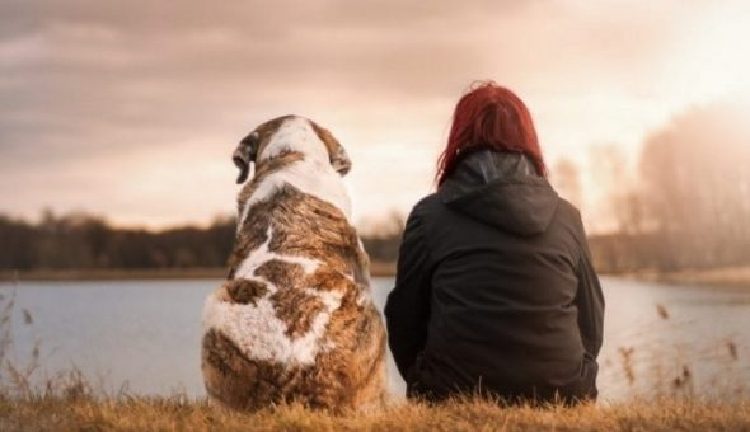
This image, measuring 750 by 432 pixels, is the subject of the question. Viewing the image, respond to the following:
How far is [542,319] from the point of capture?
6469mm

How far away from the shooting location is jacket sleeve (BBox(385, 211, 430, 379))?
6727mm

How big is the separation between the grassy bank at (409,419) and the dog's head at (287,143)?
6.72ft

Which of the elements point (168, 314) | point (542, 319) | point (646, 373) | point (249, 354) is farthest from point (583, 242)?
point (168, 314)

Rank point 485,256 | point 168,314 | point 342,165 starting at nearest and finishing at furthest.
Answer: point 485,256 → point 342,165 → point 168,314

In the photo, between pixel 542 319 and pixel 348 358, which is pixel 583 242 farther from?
pixel 348 358

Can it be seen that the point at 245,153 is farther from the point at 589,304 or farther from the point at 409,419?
the point at 589,304

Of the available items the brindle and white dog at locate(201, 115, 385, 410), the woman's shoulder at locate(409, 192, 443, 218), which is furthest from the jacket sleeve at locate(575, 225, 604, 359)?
the brindle and white dog at locate(201, 115, 385, 410)

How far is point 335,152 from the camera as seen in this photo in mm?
8438

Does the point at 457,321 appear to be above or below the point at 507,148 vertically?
below

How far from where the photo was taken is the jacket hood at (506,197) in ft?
21.0

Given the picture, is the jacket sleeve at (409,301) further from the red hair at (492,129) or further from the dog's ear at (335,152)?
the dog's ear at (335,152)

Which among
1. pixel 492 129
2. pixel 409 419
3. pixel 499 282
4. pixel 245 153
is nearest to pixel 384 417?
pixel 409 419

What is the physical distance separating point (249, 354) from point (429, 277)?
1.29m

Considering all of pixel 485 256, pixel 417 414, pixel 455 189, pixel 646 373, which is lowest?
pixel 646 373
